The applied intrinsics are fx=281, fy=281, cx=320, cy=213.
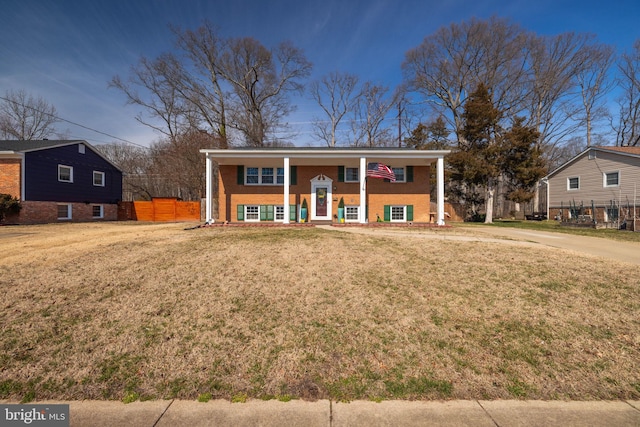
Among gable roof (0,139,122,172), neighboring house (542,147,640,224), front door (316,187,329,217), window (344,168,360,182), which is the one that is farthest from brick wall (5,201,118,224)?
neighboring house (542,147,640,224)

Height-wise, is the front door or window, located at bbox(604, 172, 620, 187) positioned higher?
window, located at bbox(604, 172, 620, 187)

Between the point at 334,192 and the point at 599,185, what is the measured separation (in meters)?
20.1

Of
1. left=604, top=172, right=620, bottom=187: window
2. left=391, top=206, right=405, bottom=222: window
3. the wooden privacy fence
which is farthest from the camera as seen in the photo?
the wooden privacy fence

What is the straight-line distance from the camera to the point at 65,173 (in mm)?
19500

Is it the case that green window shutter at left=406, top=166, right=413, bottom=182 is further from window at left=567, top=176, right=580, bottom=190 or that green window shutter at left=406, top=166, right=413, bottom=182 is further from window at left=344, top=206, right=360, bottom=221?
window at left=567, top=176, right=580, bottom=190

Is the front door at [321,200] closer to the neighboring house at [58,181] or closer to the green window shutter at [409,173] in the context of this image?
the green window shutter at [409,173]

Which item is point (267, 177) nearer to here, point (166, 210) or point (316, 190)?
point (316, 190)

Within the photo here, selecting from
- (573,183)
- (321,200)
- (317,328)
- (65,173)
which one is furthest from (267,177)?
(573,183)

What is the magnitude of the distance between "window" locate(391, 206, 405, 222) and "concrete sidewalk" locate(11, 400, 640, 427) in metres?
13.5

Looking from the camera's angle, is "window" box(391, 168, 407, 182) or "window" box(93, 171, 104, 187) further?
"window" box(93, 171, 104, 187)

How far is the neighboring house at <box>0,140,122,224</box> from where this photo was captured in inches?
656

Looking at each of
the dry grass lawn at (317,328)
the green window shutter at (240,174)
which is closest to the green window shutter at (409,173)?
the green window shutter at (240,174)

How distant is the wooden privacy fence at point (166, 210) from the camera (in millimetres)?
22625

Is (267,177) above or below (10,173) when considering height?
below
